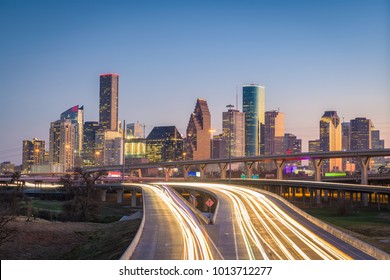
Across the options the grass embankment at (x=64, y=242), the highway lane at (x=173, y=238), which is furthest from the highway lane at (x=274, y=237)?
the grass embankment at (x=64, y=242)

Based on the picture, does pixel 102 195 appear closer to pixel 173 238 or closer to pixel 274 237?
pixel 173 238

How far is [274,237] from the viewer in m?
43.8

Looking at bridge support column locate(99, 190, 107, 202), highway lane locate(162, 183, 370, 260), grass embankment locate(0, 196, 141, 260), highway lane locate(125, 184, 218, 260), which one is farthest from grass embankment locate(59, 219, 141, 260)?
bridge support column locate(99, 190, 107, 202)

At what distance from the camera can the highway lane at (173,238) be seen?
35719 millimetres

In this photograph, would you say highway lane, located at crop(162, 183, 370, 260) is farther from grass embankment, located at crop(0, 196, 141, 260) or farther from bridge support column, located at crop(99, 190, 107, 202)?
bridge support column, located at crop(99, 190, 107, 202)

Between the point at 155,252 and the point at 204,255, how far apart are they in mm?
3967

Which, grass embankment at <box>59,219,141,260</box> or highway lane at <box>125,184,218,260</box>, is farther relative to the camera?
grass embankment at <box>59,219,141,260</box>

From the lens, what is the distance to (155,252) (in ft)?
121

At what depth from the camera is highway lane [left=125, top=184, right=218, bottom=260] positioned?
117 feet

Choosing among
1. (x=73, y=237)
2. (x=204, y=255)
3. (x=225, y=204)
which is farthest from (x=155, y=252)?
(x=225, y=204)

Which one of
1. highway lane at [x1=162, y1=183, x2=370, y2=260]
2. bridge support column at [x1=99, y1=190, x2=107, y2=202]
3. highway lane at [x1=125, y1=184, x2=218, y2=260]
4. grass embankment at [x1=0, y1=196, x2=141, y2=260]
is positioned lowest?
bridge support column at [x1=99, y1=190, x2=107, y2=202]

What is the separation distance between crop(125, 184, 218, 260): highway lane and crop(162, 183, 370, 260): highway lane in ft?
4.59
